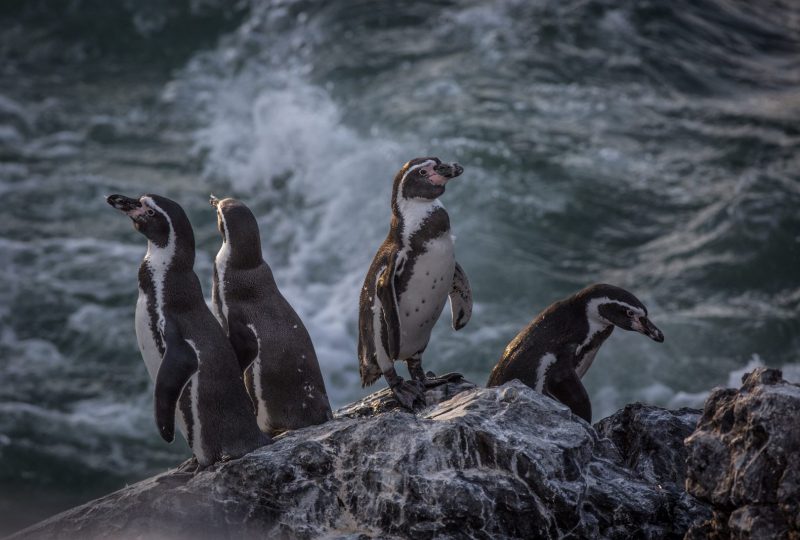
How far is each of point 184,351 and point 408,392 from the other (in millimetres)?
1291

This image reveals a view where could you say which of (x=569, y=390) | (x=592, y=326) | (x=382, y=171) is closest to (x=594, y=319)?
(x=592, y=326)

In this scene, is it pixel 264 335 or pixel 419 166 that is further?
pixel 419 166

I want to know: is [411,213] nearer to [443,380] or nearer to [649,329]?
[443,380]

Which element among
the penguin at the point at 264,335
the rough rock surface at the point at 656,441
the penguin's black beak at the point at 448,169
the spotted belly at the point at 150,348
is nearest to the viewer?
the rough rock surface at the point at 656,441

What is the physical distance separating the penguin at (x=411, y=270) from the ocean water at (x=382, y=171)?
4283 millimetres

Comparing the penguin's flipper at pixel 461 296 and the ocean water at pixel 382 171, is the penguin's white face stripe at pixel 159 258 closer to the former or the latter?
the penguin's flipper at pixel 461 296

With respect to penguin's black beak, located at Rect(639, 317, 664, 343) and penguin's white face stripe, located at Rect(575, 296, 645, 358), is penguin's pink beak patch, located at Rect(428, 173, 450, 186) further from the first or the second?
penguin's black beak, located at Rect(639, 317, 664, 343)

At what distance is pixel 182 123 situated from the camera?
733 inches

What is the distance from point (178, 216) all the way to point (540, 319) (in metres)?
2.11

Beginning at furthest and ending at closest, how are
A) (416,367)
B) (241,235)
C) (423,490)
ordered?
1. (416,367)
2. (241,235)
3. (423,490)

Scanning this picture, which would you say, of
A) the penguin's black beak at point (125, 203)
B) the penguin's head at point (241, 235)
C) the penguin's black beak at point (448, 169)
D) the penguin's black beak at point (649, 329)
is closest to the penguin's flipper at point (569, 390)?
the penguin's black beak at point (649, 329)

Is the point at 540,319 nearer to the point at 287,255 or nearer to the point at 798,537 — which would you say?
the point at 798,537

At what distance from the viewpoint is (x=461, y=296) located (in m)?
7.11

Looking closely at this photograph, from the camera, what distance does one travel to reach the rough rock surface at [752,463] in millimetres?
4352
